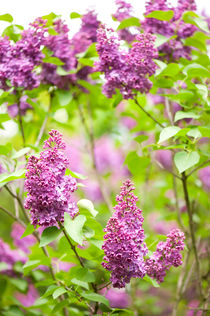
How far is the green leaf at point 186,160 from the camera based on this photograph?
66.1 inches

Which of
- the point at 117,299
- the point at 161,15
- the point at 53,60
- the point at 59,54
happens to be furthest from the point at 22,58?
the point at 117,299

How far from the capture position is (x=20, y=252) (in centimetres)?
266

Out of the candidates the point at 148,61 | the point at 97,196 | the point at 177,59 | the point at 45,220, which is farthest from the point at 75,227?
the point at 97,196

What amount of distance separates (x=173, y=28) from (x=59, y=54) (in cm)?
62

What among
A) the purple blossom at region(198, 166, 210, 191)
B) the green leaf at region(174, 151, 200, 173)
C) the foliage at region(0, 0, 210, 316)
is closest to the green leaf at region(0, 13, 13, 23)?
the foliage at region(0, 0, 210, 316)

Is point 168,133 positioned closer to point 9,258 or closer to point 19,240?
point 9,258

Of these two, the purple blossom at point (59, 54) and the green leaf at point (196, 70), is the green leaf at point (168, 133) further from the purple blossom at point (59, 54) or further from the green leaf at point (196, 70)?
the purple blossom at point (59, 54)

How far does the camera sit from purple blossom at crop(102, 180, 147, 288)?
132 centimetres

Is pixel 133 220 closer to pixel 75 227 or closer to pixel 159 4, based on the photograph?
pixel 75 227

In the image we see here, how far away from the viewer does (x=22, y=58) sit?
199 centimetres

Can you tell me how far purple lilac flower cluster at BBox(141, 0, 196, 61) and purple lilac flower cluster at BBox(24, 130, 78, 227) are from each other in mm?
1075

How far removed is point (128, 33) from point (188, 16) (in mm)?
394

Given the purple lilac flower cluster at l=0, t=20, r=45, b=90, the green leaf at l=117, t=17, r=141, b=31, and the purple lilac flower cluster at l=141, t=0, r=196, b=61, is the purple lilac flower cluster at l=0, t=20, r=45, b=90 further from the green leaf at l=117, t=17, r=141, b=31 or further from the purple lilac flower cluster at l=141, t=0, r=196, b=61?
the purple lilac flower cluster at l=141, t=0, r=196, b=61

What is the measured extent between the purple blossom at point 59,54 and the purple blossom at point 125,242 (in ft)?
3.61
